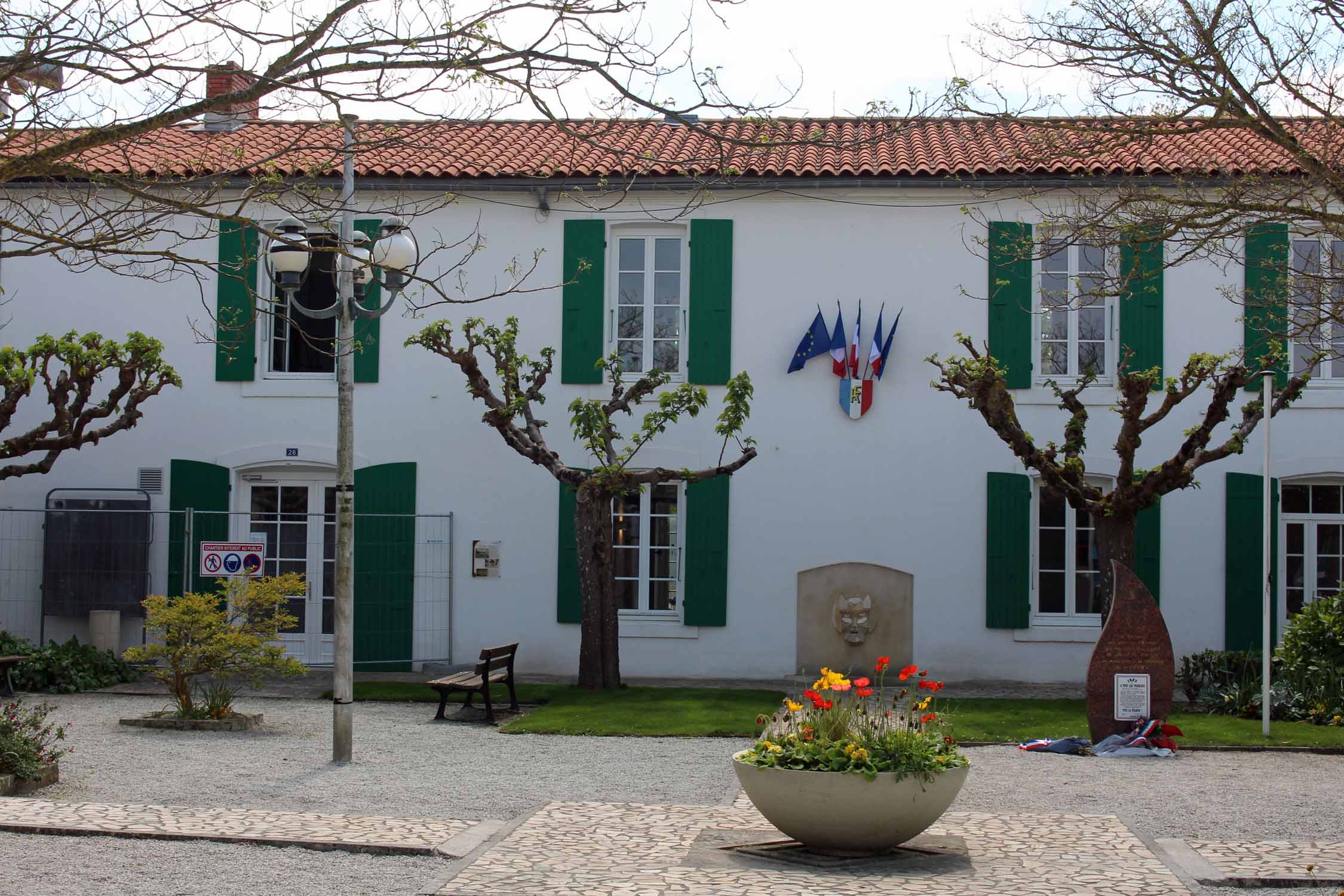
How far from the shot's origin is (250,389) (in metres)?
15.1

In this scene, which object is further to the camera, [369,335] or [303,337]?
[303,337]

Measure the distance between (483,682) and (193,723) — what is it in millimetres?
2281

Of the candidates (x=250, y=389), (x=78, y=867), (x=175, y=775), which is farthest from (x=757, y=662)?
(x=78, y=867)

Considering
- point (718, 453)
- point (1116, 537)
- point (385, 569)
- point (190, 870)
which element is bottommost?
point (190, 870)

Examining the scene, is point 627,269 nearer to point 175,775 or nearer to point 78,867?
point 175,775

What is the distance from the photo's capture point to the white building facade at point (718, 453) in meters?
14.4

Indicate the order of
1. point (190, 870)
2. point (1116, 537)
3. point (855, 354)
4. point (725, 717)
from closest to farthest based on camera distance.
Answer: point (190, 870), point (725, 717), point (1116, 537), point (855, 354)

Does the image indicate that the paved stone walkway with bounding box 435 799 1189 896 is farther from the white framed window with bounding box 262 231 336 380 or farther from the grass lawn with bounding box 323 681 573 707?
the white framed window with bounding box 262 231 336 380

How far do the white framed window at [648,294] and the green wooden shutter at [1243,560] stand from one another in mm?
5701

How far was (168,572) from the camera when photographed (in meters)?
14.9

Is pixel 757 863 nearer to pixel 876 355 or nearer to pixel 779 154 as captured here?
pixel 876 355

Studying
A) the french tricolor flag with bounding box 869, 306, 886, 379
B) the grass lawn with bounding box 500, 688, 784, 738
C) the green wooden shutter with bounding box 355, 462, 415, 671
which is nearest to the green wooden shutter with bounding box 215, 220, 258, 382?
the green wooden shutter with bounding box 355, 462, 415, 671

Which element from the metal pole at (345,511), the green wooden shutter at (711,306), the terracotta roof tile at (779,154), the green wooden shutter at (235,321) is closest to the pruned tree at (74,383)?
the green wooden shutter at (235,321)

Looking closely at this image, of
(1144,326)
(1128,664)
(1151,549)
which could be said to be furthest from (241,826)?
(1144,326)
